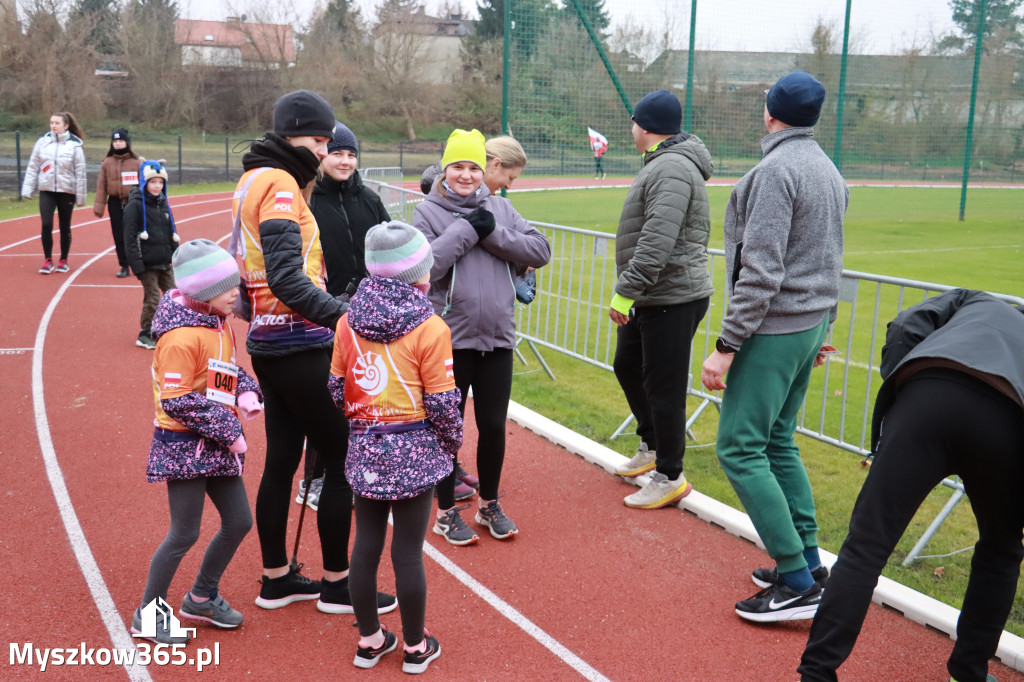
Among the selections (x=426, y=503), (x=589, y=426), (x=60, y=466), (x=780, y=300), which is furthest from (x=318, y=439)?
(x=589, y=426)

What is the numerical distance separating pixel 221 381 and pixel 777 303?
2312 mm

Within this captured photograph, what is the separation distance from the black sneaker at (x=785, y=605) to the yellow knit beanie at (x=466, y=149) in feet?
8.01

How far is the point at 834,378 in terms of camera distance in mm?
8344

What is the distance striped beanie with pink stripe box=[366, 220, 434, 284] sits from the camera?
11.0ft

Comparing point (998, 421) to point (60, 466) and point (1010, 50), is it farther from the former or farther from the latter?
point (1010, 50)

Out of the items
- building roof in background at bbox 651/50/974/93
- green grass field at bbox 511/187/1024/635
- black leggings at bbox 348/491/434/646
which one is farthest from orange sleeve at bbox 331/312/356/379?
building roof in background at bbox 651/50/974/93

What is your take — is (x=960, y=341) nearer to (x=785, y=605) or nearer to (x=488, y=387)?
(x=785, y=605)

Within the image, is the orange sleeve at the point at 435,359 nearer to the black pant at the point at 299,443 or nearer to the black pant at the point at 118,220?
the black pant at the point at 299,443

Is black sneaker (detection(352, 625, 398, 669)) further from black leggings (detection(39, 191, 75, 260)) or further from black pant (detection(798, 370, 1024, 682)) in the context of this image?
black leggings (detection(39, 191, 75, 260))

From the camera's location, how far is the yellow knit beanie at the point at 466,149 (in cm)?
443

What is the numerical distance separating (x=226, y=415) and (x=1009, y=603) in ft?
9.92

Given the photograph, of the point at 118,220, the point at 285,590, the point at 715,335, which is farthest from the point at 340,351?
the point at 118,220

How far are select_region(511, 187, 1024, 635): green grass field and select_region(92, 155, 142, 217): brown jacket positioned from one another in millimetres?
5505

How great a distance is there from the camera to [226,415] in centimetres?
362
